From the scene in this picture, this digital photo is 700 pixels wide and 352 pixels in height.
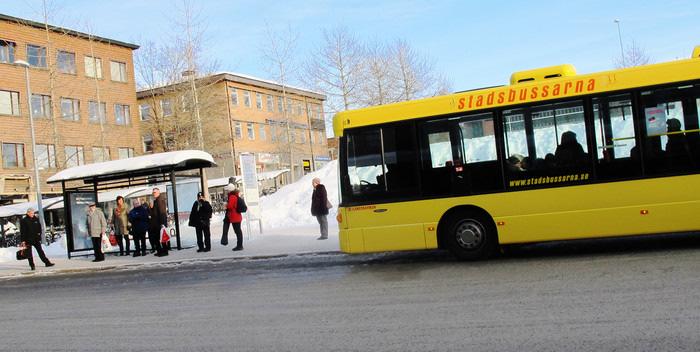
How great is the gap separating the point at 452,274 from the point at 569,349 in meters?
4.19

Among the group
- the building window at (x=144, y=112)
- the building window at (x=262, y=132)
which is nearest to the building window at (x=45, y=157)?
the building window at (x=144, y=112)

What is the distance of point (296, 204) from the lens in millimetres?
25312

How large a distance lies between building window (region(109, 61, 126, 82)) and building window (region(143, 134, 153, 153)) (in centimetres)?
848

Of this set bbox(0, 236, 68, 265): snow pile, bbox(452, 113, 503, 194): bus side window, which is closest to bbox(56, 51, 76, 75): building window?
bbox(0, 236, 68, 265): snow pile

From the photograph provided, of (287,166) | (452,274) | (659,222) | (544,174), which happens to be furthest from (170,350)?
(287,166)

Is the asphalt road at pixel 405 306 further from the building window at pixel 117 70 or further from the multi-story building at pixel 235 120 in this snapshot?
the building window at pixel 117 70

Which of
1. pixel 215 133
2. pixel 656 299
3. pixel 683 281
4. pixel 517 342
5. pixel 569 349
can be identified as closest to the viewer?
pixel 569 349

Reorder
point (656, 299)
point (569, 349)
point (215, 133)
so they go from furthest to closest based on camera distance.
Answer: point (215, 133), point (656, 299), point (569, 349)

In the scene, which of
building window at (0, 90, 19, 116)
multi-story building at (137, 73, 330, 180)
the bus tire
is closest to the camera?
the bus tire

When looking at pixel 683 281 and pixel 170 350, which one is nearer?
pixel 170 350

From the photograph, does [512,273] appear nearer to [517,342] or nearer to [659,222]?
[659,222]

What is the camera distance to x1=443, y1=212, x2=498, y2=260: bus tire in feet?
32.3

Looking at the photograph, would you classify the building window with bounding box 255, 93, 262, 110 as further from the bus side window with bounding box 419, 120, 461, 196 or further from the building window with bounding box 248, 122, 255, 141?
the bus side window with bounding box 419, 120, 461, 196

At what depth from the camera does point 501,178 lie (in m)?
9.67
